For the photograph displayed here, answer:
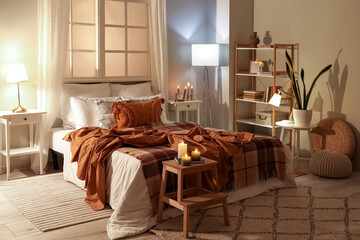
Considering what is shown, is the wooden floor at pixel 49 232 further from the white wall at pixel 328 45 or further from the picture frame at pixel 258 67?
the picture frame at pixel 258 67

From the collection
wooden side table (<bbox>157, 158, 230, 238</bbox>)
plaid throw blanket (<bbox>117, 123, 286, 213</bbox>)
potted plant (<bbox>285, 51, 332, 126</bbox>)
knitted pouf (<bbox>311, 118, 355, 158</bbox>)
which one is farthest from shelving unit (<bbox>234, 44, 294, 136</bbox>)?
wooden side table (<bbox>157, 158, 230, 238</bbox>)

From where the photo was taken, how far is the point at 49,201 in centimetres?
411

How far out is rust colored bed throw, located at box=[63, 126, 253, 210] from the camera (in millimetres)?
3920

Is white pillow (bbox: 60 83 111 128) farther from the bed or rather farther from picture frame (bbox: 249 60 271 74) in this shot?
picture frame (bbox: 249 60 271 74)

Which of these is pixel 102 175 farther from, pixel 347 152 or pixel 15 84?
pixel 347 152

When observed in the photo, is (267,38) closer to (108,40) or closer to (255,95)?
(255,95)

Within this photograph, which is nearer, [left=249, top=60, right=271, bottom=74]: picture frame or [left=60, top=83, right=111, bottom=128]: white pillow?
[left=60, top=83, right=111, bottom=128]: white pillow

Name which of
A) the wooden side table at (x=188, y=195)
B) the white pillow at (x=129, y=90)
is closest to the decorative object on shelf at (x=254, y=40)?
the white pillow at (x=129, y=90)

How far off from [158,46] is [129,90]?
75 cm

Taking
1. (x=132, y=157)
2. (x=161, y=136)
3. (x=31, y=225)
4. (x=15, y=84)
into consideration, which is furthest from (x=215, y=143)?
(x=15, y=84)

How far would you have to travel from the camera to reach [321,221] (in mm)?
3607

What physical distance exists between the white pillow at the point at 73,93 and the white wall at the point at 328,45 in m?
2.46

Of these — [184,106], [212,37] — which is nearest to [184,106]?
[184,106]

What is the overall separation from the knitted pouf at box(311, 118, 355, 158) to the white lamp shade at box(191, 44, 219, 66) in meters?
1.65
